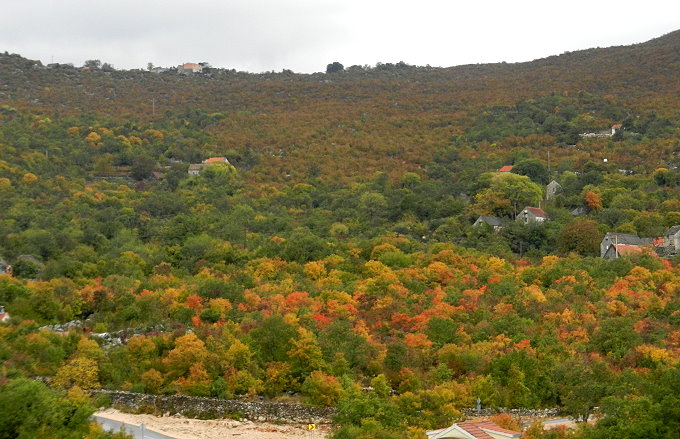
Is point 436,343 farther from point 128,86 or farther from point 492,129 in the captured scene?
A: point 128,86

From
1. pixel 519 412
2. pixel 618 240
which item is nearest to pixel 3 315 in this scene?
pixel 519 412

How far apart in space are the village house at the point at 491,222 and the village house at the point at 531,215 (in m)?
1.09

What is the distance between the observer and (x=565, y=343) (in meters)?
33.5

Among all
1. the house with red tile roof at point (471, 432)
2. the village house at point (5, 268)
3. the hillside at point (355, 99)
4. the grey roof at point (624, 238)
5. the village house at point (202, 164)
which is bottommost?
the grey roof at point (624, 238)

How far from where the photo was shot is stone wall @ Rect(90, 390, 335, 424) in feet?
96.6

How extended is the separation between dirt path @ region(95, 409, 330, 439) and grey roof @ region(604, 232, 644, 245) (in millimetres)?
23900

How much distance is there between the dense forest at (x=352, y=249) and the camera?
100 feet

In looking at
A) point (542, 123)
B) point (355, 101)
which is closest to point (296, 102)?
point (355, 101)

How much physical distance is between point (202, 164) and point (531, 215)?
92.9 ft

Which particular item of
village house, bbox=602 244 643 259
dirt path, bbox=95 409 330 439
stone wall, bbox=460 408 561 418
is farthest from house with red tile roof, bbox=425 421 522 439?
village house, bbox=602 244 643 259

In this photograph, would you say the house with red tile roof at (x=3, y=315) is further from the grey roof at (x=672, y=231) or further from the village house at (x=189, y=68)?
the village house at (x=189, y=68)

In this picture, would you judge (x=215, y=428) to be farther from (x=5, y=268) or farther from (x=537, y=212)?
(x=537, y=212)

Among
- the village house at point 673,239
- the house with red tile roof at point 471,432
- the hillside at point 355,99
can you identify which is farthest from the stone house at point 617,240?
the house with red tile roof at point 471,432

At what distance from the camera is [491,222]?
5309 centimetres
